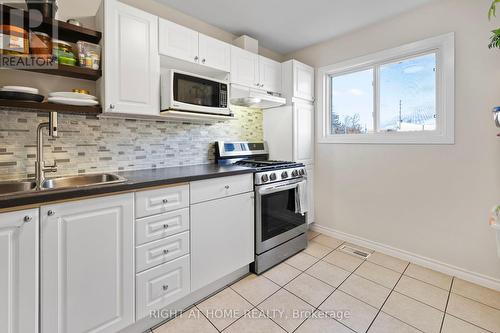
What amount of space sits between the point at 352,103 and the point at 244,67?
4.65 feet

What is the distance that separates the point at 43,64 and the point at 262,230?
205 cm

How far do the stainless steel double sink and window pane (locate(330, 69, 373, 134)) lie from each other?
2.56 meters

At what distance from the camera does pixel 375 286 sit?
201 centimetres

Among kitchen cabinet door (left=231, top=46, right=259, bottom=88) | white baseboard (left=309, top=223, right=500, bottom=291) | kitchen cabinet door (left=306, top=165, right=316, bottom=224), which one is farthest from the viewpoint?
kitchen cabinet door (left=306, top=165, right=316, bottom=224)

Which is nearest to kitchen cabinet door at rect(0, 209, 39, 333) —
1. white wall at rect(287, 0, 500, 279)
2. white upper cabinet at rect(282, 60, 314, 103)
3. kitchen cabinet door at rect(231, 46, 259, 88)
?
kitchen cabinet door at rect(231, 46, 259, 88)

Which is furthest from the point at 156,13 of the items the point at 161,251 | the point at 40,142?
the point at 161,251

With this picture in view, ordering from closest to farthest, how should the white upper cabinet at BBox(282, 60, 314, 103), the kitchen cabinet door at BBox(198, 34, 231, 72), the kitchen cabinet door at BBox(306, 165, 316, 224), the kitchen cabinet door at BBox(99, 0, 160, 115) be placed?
the kitchen cabinet door at BBox(99, 0, 160, 115) → the kitchen cabinet door at BBox(198, 34, 231, 72) → the white upper cabinet at BBox(282, 60, 314, 103) → the kitchen cabinet door at BBox(306, 165, 316, 224)

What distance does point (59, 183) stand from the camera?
1.66 meters

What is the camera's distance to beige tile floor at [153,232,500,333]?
1574 millimetres

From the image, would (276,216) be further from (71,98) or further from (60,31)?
(60,31)

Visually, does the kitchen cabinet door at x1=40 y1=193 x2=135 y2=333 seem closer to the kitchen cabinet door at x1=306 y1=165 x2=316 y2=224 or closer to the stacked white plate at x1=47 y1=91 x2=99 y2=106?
the stacked white plate at x1=47 y1=91 x2=99 y2=106

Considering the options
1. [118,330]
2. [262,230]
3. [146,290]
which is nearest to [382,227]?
[262,230]

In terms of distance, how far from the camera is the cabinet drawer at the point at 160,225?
1.48 m

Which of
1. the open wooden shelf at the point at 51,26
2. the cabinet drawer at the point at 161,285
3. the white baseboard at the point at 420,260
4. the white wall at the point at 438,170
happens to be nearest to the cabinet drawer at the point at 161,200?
the cabinet drawer at the point at 161,285
